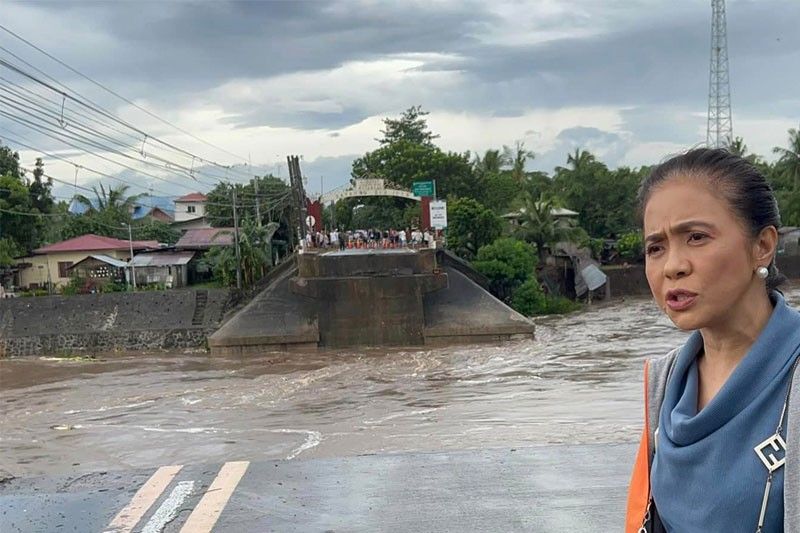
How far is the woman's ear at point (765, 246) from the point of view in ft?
5.56

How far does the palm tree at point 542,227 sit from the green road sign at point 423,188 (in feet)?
20.3

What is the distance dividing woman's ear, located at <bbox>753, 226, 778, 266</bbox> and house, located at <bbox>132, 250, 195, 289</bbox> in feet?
143

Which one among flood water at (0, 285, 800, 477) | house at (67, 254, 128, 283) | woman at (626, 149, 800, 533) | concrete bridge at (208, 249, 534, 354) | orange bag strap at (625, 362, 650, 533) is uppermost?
house at (67, 254, 128, 283)

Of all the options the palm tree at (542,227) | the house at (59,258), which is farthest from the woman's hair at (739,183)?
the house at (59,258)

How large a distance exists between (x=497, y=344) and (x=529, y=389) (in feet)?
36.9

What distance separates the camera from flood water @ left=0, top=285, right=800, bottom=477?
40.7 ft

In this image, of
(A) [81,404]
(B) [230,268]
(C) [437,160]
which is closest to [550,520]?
(A) [81,404]

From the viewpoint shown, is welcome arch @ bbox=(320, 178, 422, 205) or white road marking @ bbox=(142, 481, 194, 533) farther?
welcome arch @ bbox=(320, 178, 422, 205)

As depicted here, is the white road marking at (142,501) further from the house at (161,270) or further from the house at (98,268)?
the house at (98,268)

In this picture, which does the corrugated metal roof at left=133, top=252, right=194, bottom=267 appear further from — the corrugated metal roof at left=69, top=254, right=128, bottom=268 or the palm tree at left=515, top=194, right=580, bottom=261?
the palm tree at left=515, top=194, right=580, bottom=261

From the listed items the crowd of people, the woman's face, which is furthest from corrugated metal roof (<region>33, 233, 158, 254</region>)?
the woman's face

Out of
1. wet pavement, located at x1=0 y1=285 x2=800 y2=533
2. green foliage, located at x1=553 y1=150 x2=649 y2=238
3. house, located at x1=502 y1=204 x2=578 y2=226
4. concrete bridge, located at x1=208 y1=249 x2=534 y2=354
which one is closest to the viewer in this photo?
wet pavement, located at x1=0 y1=285 x2=800 y2=533

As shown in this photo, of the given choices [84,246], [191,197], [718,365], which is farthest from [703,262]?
[191,197]

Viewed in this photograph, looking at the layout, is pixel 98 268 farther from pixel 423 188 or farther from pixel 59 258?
pixel 423 188
